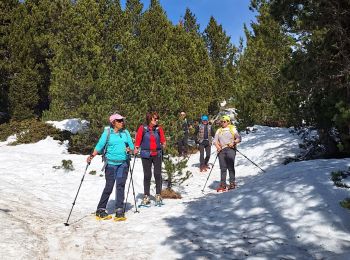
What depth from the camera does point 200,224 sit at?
672cm

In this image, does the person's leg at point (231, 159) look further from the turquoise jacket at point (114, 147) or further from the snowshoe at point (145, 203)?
the turquoise jacket at point (114, 147)

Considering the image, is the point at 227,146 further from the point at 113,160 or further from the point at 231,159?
the point at 113,160

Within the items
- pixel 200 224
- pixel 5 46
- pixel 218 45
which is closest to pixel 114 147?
pixel 200 224

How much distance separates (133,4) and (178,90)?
1806 cm

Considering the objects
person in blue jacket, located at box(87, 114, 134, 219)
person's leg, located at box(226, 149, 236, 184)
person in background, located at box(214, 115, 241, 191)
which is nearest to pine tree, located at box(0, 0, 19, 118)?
person in background, located at box(214, 115, 241, 191)

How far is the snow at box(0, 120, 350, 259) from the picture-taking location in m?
5.33

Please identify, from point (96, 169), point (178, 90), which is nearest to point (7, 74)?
point (178, 90)

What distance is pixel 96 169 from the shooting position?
44.1 feet

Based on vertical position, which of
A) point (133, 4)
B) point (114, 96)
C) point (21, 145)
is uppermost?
point (133, 4)

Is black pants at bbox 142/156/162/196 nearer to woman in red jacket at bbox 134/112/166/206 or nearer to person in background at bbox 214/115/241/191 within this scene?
woman in red jacket at bbox 134/112/166/206

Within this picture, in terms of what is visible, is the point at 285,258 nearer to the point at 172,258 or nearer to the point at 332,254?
the point at 332,254

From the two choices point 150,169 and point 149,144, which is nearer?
point 149,144

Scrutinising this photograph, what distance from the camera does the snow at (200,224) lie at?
5328 mm

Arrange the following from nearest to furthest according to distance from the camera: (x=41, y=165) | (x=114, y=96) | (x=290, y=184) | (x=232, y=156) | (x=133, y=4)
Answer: (x=290, y=184), (x=232, y=156), (x=41, y=165), (x=114, y=96), (x=133, y=4)
